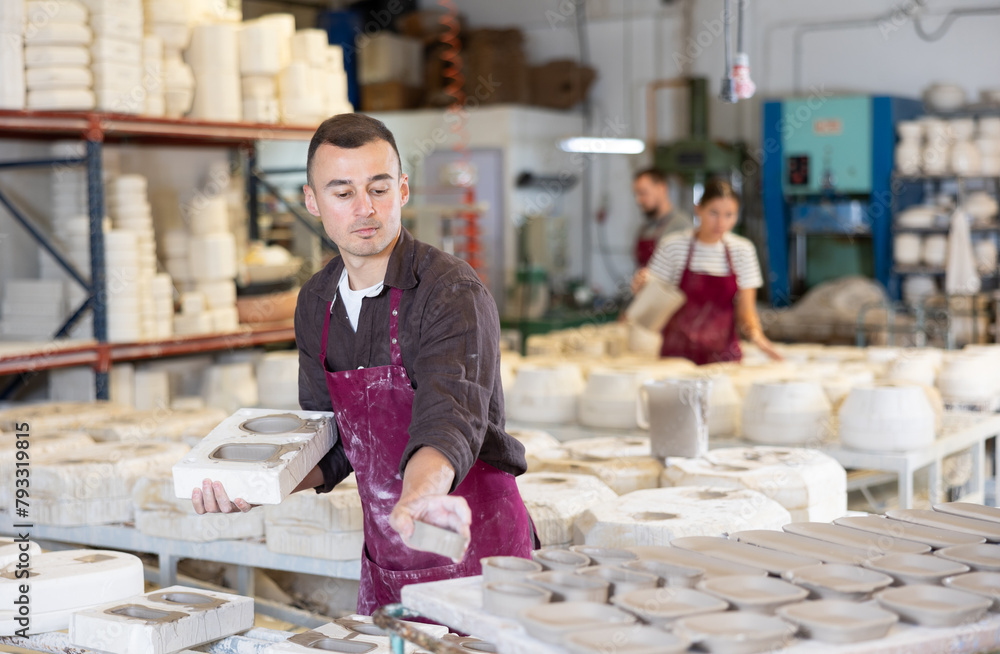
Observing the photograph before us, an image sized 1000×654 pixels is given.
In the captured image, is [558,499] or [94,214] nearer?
→ [558,499]

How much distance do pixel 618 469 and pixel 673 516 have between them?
0.57 metres

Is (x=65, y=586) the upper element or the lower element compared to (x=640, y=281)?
lower

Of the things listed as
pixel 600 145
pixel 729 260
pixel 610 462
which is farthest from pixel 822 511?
pixel 600 145

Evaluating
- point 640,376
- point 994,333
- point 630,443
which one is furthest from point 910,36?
point 630,443

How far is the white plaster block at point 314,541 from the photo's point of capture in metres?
2.69

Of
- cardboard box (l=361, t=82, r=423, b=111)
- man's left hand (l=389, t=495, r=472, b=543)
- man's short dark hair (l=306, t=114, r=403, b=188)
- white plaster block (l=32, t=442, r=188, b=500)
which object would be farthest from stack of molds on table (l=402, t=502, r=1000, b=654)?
cardboard box (l=361, t=82, r=423, b=111)

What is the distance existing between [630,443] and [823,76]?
6.30m

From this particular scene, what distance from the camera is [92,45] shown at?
4.30m

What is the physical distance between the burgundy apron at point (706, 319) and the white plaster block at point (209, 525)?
2.69 m

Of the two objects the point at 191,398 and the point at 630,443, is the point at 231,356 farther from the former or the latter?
the point at 630,443

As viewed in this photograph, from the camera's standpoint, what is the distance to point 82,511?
2.98 metres

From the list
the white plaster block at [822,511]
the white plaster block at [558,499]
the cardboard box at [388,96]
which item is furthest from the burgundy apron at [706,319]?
the cardboard box at [388,96]

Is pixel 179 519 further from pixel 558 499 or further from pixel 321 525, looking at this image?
pixel 558 499

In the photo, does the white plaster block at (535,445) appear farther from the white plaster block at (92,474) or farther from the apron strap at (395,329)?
the apron strap at (395,329)
